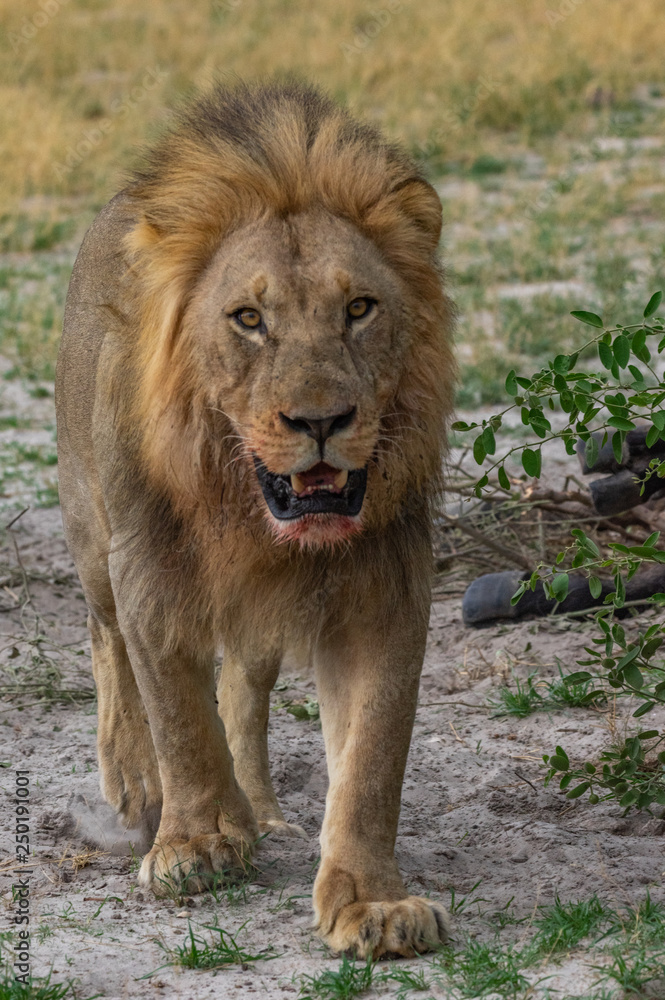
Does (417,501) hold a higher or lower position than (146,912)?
higher

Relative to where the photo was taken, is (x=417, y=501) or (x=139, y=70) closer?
(x=417, y=501)

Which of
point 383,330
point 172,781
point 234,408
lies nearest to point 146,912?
point 172,781

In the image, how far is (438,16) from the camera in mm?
17688

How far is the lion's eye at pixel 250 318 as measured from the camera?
2891 mm

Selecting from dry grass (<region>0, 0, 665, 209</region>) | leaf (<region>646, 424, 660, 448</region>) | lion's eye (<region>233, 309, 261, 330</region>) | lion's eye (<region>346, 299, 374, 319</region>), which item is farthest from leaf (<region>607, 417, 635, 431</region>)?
dry grass (<region>0, 0, 665, 209</region>)

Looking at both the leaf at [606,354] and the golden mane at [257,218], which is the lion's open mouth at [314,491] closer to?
the golden mane at [257,218]

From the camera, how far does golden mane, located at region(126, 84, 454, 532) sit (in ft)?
9.90

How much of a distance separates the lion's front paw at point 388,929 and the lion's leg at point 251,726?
80 centimetres

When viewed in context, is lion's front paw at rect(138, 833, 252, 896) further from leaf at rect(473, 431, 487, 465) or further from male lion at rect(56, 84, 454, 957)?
leaf at rect(473, 431, 487, 465)

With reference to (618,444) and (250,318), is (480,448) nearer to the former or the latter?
(618,444)

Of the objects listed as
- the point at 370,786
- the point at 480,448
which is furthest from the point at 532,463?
the point at 370,786

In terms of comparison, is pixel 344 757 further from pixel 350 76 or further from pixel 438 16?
pixel 438 16

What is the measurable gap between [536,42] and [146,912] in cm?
1401

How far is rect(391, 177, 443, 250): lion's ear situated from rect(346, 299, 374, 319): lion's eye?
0.30 metres
